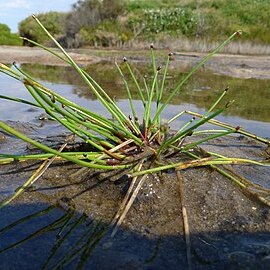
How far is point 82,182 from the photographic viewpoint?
1759mm

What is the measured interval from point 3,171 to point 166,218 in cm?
88

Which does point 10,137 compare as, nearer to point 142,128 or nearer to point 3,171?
point 3,171

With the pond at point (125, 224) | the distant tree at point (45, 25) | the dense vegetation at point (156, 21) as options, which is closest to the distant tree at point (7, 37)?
the distant tree at point (45, 25)

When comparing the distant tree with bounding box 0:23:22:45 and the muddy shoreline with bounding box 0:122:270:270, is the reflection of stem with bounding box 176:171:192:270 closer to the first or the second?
the muddy shoreline with bounding box 0:122:270:270

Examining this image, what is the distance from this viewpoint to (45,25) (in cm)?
2327

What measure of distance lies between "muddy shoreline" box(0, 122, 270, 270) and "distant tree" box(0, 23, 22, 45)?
18788 millimetres

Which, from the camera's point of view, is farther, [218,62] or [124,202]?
[218,62]

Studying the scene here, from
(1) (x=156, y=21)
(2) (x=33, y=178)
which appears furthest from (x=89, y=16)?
(2) (x=33, y=178)

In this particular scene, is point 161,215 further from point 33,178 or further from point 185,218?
point 33,178

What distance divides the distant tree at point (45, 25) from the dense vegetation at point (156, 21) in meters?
0.07

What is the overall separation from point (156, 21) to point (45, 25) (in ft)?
23.3

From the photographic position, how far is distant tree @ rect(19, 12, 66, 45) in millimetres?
22422

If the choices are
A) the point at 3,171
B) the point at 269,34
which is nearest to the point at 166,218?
the point at 3,171

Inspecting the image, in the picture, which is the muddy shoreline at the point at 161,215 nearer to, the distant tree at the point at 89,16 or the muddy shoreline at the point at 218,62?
the muddy shoreline at the point at 218,62
